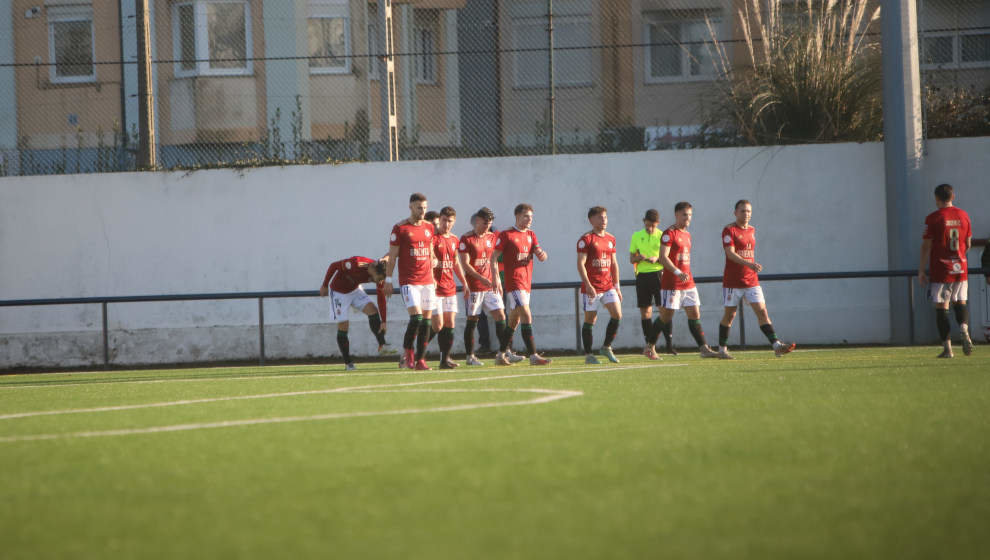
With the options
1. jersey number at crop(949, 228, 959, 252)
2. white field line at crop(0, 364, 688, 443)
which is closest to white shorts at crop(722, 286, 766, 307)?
jersey number at crop(949, 228, 959, 252)

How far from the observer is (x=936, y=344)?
48.8 ft

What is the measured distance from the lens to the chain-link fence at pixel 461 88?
659 inches

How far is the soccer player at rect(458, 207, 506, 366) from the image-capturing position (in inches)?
506

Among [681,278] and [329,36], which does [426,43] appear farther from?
[681,278]

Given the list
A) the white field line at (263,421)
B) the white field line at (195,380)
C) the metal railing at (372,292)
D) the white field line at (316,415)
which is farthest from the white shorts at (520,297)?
the white field line at (263,421)

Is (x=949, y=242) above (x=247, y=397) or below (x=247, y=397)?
above

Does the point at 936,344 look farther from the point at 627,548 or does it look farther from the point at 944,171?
the point at 627,548

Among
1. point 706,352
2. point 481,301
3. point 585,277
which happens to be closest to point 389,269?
point 481,301

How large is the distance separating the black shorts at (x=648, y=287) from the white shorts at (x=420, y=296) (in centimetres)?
301

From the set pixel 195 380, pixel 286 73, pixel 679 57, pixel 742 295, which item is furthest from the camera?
pixel 286 73

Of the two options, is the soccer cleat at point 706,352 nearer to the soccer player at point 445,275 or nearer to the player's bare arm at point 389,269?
the soccer player at point 445,275

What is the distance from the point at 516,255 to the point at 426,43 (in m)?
6.86

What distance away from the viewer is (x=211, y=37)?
19.6m

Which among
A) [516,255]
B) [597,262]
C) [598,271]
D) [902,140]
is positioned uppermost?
[902,140]
